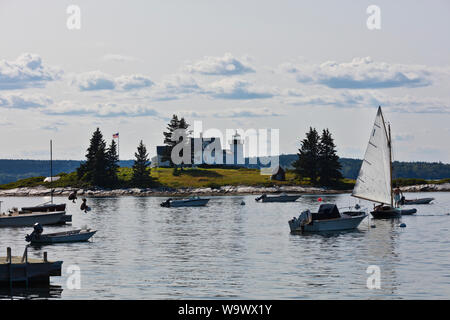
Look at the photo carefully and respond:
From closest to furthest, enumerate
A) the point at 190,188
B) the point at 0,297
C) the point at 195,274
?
the point at 0,297 < the point at 195,274 < the point at 190,188

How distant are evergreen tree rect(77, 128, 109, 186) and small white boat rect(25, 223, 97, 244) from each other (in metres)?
109

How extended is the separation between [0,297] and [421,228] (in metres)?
51.1

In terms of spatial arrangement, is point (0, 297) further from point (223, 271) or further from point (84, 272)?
point (223, 271)

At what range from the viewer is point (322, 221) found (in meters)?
69.4

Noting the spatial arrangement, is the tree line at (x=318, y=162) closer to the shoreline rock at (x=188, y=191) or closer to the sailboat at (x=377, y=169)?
the shoreline rock at (x=188, y=191)

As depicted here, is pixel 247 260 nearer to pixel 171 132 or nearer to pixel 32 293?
pixel 32 293

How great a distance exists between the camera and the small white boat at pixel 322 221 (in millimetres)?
69500

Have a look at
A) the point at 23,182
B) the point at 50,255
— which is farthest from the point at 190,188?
the point at 50,255

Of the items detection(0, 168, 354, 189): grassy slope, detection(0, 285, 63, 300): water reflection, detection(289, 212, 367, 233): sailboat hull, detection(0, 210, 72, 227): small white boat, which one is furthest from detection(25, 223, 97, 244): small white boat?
detection(0, 168, 354, 189): grassy slope

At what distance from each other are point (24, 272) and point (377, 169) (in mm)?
49737

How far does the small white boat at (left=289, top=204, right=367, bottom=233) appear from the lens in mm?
69500

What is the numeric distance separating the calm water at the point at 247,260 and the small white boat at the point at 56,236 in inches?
48.0
